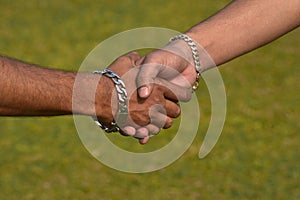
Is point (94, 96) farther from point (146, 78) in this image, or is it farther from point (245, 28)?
point (245, 28)

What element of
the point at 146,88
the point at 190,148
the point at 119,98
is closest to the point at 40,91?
the point at 119,98

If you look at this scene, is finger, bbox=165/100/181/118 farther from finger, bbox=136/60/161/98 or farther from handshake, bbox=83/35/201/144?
finger, bbox=136/60/161/98

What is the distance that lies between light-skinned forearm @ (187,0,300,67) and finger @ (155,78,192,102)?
296mm

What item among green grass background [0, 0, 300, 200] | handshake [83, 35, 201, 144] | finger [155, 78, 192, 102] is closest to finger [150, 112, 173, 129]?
handshake [83, 35, 201, 144]

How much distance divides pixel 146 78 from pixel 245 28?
2.52 ft

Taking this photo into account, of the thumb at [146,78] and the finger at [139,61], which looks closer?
the thumb at [146,78]

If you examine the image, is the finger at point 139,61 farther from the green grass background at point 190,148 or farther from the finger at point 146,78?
the green grass background at point 190,148

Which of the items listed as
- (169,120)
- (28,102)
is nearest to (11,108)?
(28,102)

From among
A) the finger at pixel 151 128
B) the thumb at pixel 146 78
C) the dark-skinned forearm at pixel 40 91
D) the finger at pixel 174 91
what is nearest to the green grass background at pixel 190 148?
the finger at pixel 151 128

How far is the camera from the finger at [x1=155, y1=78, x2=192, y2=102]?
5.59 metres

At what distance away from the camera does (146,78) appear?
17.9ft

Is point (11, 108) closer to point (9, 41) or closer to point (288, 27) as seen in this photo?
point (288, 27)

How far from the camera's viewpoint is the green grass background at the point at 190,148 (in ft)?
26.7

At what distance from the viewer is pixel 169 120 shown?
5719 mm
